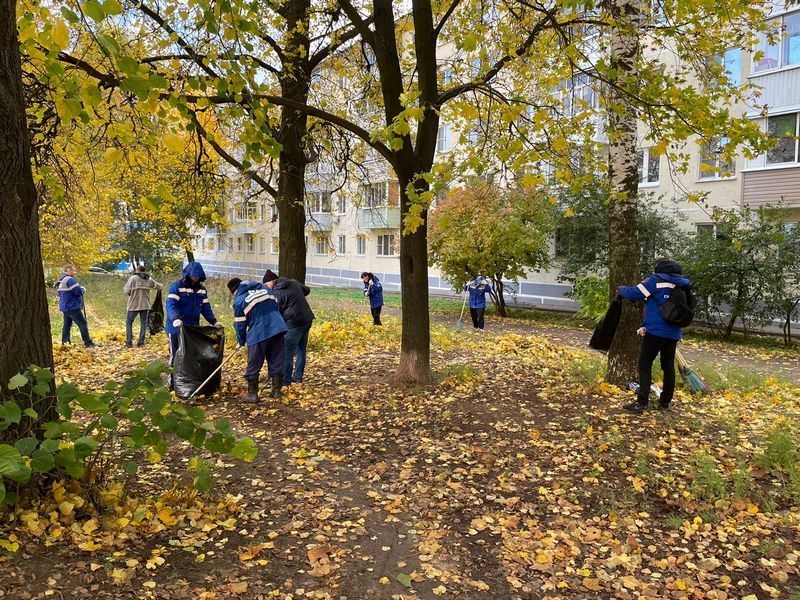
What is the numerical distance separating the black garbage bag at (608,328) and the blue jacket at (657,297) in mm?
576

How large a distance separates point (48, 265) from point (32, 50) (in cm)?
2166

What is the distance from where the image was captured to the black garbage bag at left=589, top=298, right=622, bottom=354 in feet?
22.3

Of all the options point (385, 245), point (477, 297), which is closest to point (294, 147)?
point (477, 297)

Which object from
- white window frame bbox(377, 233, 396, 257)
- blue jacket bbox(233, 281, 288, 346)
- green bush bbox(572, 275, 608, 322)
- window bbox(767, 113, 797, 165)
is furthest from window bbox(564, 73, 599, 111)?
white window frame bbox(377, 233, 396, 257)

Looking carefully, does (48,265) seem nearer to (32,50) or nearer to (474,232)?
(474,232)

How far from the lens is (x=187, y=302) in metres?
7.38

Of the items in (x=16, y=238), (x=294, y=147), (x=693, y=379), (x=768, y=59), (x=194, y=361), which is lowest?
(x=693, y=379)

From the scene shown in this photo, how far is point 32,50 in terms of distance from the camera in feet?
12.1

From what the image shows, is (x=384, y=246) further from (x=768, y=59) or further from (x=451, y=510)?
(x=451, y=510)

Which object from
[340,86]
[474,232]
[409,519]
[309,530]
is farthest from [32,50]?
[474,232]

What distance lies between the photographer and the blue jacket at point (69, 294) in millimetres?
10773

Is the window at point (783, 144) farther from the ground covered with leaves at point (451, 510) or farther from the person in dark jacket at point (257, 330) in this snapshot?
the person in dark jacket at point (257, 330)

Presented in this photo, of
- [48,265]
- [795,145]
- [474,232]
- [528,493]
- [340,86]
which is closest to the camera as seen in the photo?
[528,493]

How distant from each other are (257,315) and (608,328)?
14.3 ft
